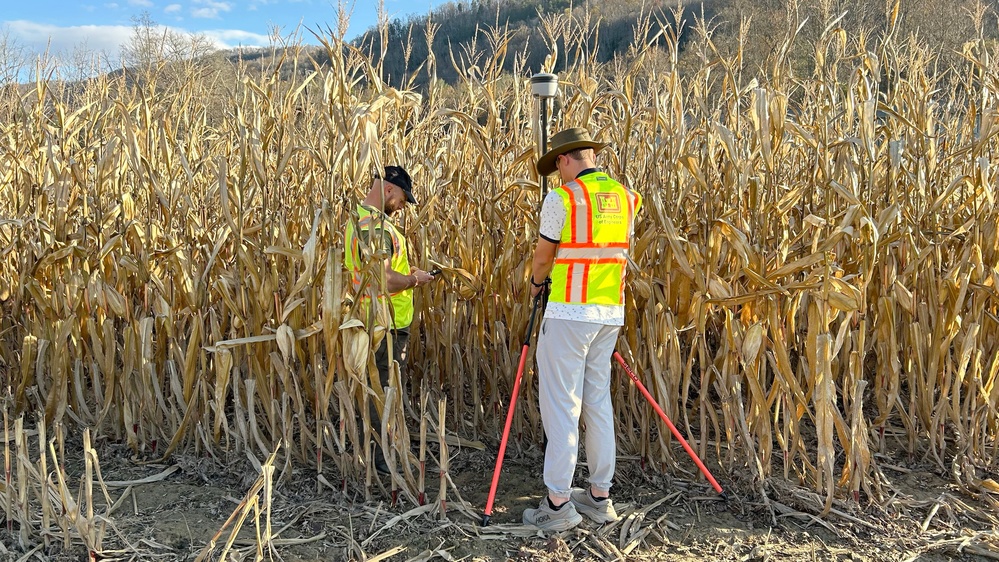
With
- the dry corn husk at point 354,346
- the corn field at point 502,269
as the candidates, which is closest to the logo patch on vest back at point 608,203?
the corn field at point 502,269

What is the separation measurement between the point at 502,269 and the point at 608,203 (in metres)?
0.78

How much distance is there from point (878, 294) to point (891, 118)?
76cm

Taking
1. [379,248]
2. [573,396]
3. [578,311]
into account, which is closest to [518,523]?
[573,396]

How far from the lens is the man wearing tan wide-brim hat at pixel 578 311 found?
8.37 feet

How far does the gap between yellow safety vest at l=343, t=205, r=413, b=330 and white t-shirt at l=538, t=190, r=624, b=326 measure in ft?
1.96

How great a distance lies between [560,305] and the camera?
2.60m

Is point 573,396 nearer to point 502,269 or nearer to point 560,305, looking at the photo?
point 560,305

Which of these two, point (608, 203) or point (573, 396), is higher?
point (608, 203)

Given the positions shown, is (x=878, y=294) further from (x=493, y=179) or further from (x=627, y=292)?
(x=493, y=179)

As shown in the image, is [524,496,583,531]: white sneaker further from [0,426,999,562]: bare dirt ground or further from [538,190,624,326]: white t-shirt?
[538,190,624,326]: white t-shirt

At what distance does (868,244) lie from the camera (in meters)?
2.66

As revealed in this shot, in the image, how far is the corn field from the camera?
263cm

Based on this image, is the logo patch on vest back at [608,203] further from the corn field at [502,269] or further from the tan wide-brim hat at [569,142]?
the corn field at [502,269]

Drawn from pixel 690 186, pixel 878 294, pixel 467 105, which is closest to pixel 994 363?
pixel 878 294
